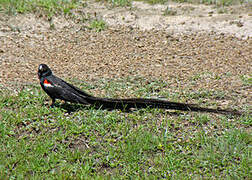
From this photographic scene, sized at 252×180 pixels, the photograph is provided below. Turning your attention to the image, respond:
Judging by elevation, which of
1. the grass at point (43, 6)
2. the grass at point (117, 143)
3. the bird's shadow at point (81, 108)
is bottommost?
the grass at point (117, 143)

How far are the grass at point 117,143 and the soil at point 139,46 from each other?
113 centimetres

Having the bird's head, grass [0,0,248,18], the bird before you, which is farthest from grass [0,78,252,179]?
grass [0,0,248,18]

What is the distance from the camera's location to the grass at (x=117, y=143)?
4.16 metres

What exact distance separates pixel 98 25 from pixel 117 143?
19.2 ft

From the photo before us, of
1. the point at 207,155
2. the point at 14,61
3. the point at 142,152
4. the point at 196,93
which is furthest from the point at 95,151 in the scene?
the point at 14,61

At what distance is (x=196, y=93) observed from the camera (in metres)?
6.12

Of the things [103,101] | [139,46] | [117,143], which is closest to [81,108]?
[103,101]

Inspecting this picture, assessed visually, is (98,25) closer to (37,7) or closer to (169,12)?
(37,7)

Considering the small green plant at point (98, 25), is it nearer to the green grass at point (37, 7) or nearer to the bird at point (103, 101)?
the green grass at point (37, 7)

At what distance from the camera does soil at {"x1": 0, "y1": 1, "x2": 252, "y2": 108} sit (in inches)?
276

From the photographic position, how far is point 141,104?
215 inches

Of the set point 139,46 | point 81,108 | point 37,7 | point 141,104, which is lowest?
point 81,108

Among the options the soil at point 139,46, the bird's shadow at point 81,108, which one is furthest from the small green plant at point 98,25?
the bird's shadow at point 81,108

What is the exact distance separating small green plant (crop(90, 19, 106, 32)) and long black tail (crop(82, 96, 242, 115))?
458 cm
